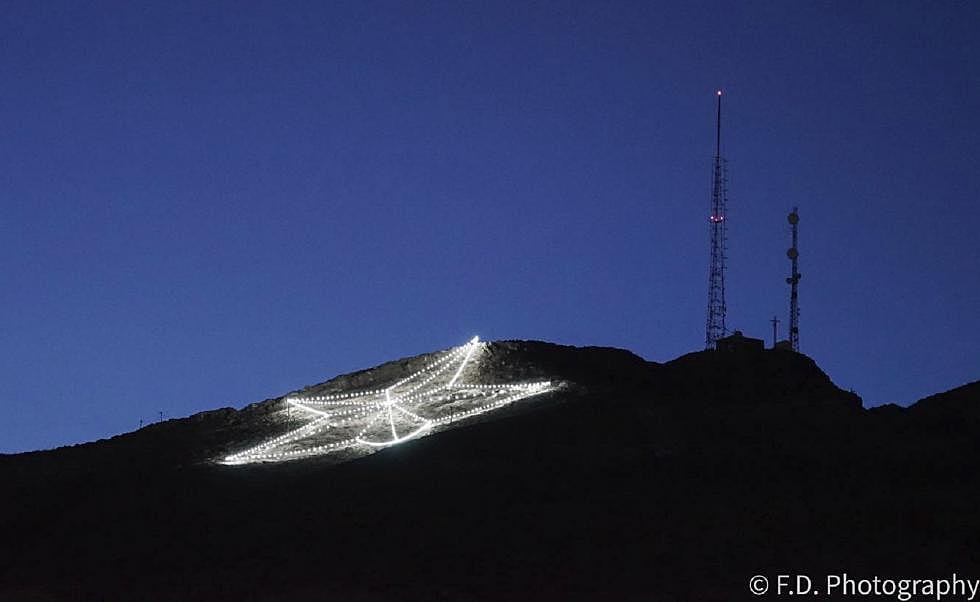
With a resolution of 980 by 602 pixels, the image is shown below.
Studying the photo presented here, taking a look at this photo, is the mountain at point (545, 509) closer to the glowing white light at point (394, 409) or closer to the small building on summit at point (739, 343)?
the glowing white light at point (394, 409)

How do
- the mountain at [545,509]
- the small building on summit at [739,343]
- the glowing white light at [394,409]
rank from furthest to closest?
1. the small building on summit at [739,343]
2. the glowing white light at [394,409]
3. the mountain at [545,509]

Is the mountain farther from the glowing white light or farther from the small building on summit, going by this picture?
the small building on summit

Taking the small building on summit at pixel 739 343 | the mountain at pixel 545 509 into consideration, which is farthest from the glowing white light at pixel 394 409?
the small building on summit at pixel 739 343

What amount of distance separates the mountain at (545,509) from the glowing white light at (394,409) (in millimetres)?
928

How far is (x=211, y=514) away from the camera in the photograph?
59.7ft

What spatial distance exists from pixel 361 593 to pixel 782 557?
204 inches

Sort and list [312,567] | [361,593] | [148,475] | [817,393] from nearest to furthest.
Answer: [361,593]
[312,567]
[148,475]
[817,393]

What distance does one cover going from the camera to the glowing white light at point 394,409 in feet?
74.7

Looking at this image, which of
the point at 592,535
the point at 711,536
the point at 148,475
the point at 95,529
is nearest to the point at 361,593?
the point at 592,535

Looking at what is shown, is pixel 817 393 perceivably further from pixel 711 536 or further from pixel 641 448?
pixel 711 536

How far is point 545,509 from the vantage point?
16531 millimetres

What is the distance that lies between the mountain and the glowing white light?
93 cm

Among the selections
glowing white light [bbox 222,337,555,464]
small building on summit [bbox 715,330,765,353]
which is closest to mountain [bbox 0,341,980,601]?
glowing white light [bbox 222,337,555,464]

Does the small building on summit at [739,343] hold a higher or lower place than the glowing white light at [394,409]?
higher
